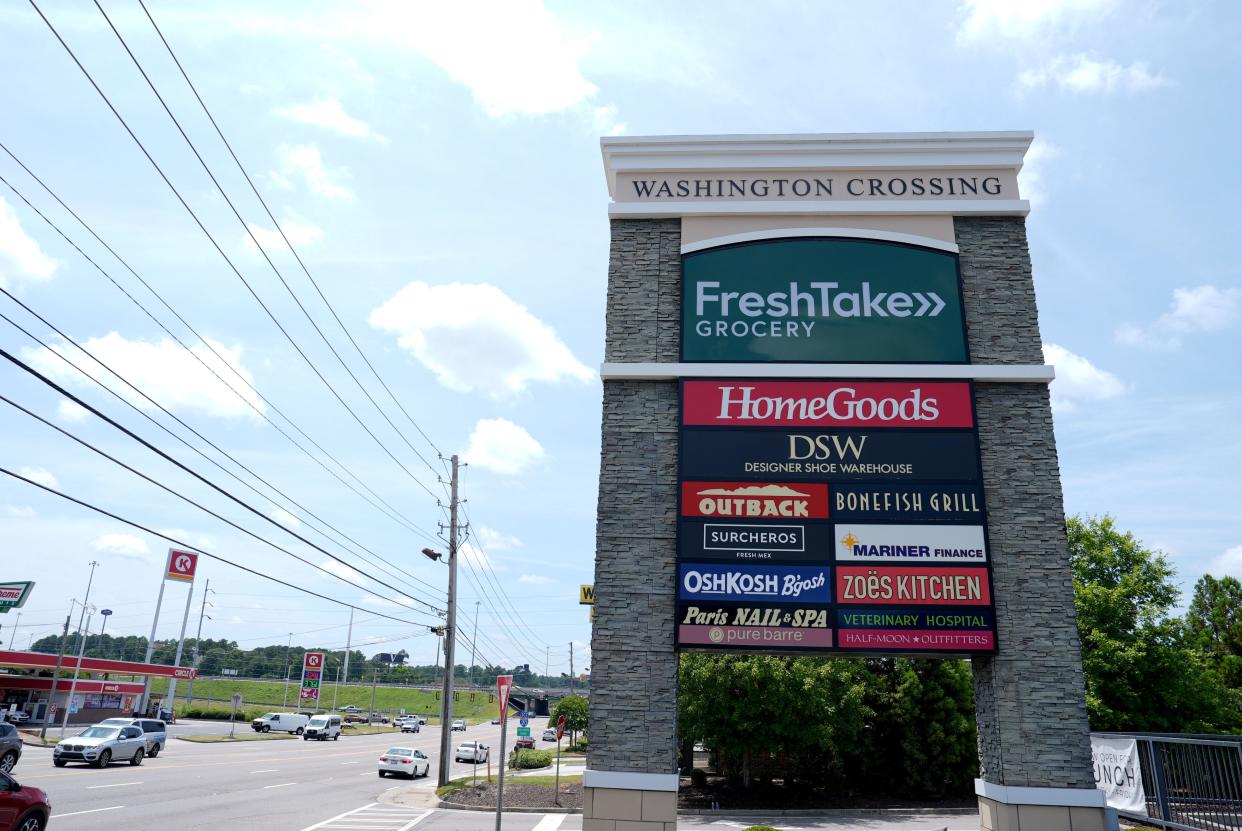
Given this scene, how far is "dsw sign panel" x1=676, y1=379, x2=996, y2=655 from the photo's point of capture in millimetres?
11633

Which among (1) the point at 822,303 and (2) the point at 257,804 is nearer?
(1) the point at 822,303

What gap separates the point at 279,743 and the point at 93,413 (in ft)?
156

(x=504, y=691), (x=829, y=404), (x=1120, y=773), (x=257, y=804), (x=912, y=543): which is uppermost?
(x=829, y=404)

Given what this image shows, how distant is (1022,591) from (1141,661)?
23.0 metres

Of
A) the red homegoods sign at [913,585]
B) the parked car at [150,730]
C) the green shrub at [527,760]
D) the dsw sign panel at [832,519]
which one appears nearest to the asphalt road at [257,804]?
the parked car at [150,730]

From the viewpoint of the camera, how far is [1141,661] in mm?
29297

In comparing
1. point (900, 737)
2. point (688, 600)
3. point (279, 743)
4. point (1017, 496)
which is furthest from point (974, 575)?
point (279, 743)

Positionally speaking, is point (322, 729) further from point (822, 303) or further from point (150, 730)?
point (822, 303)

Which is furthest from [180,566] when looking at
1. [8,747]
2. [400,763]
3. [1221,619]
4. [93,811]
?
[1221,619]

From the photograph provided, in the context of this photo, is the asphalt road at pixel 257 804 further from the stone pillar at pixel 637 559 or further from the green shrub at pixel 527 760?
the stone pillar at pixel 637 559

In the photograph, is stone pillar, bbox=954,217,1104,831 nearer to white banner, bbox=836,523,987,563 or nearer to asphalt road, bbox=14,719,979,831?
white banner, bbox=836,523,987,563

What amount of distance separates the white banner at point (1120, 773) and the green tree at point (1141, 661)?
31.0 feet

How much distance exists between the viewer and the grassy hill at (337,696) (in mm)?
120562

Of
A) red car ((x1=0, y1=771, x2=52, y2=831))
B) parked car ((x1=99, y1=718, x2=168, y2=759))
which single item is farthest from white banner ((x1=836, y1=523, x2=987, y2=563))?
parked car ((x1=99, y1=718, x2=168, y2=759))
